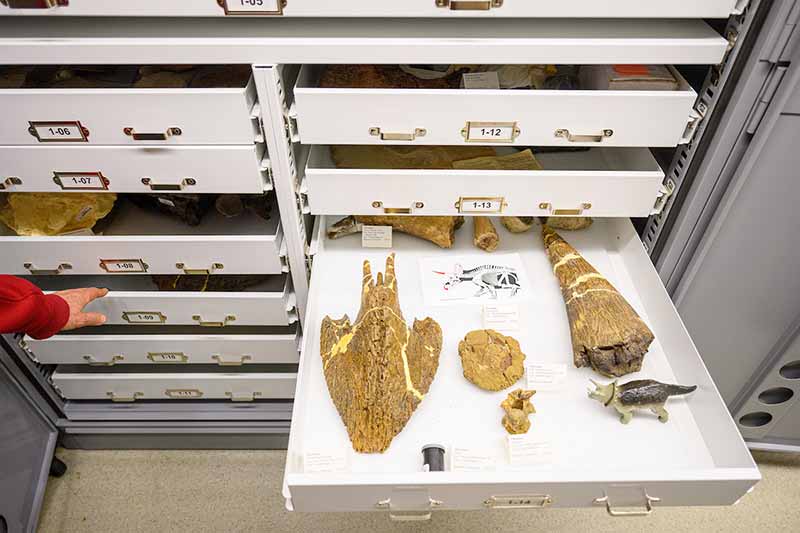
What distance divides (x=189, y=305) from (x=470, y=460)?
0.81 m

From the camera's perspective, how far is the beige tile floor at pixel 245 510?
5.39 ft

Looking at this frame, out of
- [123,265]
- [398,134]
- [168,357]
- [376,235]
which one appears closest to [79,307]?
[123,265]

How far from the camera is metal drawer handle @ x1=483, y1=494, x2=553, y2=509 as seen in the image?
35.2 inches

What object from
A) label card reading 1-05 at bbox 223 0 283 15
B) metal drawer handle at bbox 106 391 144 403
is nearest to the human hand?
metal drawer handle at bbox 106 391 144 403

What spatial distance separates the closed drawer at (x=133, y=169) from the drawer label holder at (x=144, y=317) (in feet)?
1.21

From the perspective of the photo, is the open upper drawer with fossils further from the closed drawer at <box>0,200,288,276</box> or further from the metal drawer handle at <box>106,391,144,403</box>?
the metal drawer handle at <box>106,391,144,403</box>

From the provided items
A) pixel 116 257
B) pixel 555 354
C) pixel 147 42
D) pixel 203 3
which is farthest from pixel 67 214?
pixel 555 354

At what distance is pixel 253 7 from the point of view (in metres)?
0.91

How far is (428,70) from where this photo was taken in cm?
120

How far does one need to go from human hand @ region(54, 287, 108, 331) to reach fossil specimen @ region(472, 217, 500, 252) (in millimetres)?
913

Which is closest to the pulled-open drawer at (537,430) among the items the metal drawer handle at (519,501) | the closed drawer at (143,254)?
the metal drawer handle at (519,501)

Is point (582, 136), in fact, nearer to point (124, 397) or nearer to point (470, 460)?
point (470, 460)

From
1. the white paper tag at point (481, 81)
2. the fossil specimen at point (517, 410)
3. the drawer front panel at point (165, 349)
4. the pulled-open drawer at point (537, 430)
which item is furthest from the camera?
the drawer front panel at point (165, 349)

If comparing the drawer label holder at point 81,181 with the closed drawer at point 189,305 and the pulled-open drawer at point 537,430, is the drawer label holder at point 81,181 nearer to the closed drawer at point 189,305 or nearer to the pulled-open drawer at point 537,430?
the closed drawer at point 189,305
